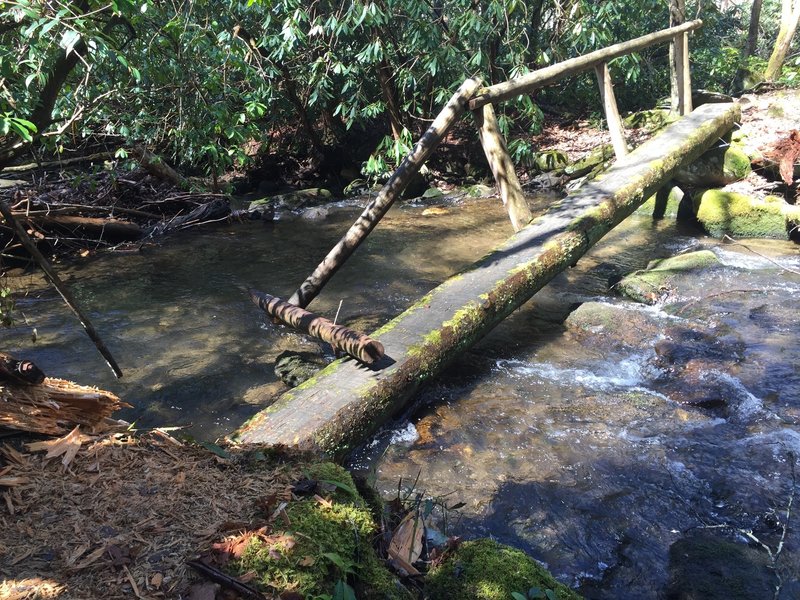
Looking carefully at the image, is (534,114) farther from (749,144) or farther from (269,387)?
(269,387)

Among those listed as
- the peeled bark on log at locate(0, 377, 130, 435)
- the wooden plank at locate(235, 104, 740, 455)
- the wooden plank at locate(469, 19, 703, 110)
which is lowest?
the wooden plank at locate(235, 104, 740, 455)

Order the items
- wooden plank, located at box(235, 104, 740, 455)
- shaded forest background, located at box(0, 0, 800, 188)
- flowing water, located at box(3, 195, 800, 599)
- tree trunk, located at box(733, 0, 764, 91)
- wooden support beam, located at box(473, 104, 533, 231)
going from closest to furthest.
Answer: flowing water, located at box(3, 195, 800, 599), wooden plank, located at box(235, 104, 740, 455), shaded forest background, located at box(0, 0, 800, 188), wooden support beam, located at box(473, 104, 533, 231), tree trunk, located at box(733, 0, 764, 91)

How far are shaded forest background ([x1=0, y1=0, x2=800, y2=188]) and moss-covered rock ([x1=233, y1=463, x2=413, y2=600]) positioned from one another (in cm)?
228

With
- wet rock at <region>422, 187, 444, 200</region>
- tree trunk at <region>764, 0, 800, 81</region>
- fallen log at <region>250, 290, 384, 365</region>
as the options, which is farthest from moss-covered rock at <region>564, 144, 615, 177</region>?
fallen log at <region>250, 290, 384, 365</region>

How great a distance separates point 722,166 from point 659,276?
3.31 m

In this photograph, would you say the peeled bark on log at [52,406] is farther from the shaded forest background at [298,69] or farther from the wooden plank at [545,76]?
the wooden plank at [545,76]

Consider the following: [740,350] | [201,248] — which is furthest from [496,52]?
[740,350]

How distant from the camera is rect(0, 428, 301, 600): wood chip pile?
1.59 m

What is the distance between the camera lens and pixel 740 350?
15.2ft

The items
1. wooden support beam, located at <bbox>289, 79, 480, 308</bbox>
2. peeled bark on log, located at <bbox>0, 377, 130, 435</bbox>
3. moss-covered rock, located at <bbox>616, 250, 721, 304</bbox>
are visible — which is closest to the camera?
peeled bark on log, located at <bbox>0, 377, 130, 435</bbox>

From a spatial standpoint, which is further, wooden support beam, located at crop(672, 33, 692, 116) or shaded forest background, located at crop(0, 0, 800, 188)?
wooden support beam, located at crop(672, 33, 692, 116)

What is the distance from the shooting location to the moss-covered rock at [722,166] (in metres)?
8.12

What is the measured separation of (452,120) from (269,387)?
9.22 feet

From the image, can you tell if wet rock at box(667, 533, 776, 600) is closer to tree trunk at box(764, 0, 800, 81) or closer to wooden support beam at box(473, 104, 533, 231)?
wooden support beam at box(473, 104, 533, 231)
